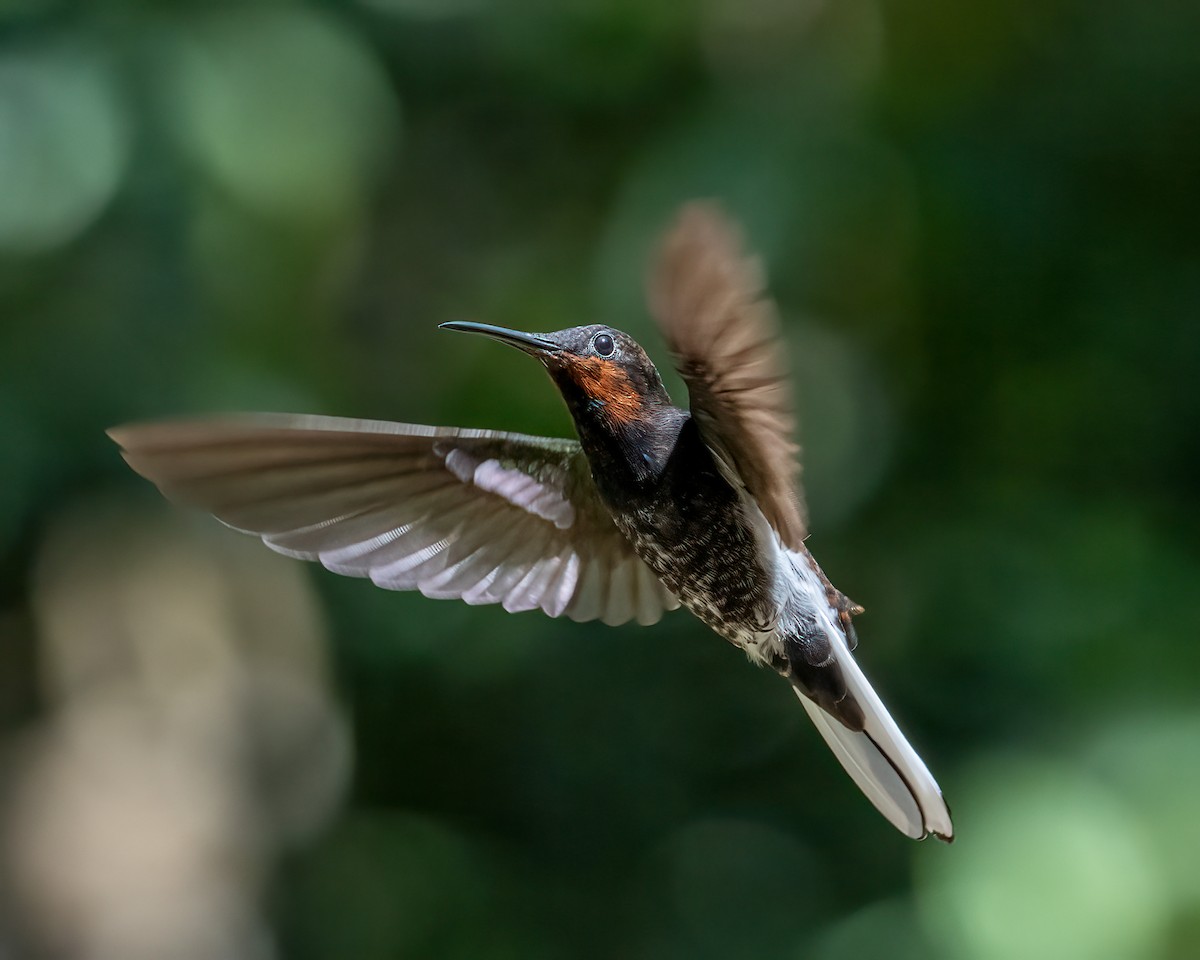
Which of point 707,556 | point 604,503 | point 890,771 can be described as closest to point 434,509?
point 604,503

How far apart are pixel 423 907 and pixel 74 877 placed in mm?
864

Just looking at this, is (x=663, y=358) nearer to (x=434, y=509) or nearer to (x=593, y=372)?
(x=434, y=509)

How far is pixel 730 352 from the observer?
0.97 metres

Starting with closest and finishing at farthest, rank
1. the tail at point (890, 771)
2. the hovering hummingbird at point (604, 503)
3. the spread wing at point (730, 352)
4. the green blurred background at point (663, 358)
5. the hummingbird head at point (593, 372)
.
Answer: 1. the spread wing at point (730, 352)
2. the hovering hummingbird at point (604, 503)
3. the hummingbird head at point (593, 372)
4. the tail at point (890, 771)
5. the green blurred background at point (663, 358)

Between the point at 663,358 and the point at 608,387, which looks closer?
the point at 608,387

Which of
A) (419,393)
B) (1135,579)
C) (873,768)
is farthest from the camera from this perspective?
(419,393)

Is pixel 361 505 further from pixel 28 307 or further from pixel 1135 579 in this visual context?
pixel 1135 579

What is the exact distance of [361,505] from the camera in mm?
1502

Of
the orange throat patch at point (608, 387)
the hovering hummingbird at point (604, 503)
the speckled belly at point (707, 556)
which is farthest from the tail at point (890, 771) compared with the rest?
the orange throat patch at point (608, 387)

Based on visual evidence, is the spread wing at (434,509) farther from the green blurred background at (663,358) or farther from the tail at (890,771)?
the green blurred background at (663,358)

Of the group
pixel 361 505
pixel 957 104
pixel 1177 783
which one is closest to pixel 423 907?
pixel 361 505

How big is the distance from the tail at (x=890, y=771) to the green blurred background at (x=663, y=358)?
663 mm

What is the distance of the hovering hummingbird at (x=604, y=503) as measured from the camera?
1138 millimetres

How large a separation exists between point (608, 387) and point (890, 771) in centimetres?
57
